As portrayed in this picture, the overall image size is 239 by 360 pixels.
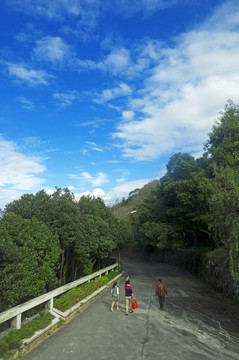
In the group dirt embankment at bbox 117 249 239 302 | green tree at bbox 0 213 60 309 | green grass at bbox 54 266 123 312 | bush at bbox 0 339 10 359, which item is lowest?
dirt embankment at bbox 117 249 239 302

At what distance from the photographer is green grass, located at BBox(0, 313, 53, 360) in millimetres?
5945

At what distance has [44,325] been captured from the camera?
768cm

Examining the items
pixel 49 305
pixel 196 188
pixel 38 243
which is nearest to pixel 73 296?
pixel 49 305

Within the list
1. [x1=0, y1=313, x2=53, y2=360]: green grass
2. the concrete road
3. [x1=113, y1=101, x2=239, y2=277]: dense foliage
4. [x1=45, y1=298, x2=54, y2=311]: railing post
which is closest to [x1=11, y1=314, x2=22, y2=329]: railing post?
[x1=0, y1=313, x2=53, y2=360]: green grass

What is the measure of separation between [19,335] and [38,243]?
12.3 feet

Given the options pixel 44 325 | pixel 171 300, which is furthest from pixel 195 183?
pixel 44 325

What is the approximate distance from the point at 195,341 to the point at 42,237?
649cm

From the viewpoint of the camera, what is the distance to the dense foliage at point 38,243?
7582mm

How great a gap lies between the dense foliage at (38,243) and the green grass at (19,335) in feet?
2.72

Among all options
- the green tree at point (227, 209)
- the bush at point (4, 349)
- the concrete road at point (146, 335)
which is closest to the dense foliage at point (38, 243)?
the bush at point (4, 349)

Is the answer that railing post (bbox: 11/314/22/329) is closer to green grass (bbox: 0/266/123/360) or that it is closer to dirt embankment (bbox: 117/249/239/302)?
green grass (bbox: 0/266/123/360)

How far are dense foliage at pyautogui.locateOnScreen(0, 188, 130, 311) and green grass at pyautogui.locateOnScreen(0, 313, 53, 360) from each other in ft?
2.72

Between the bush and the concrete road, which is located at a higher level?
the bush

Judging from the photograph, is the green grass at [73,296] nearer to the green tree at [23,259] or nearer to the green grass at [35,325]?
the green grass at [35,325]
